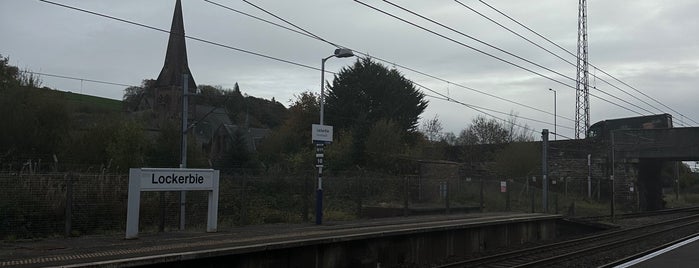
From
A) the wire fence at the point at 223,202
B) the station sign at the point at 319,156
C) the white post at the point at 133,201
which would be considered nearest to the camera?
the white post at the point at 133,201

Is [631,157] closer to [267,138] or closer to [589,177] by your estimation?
[589,177]

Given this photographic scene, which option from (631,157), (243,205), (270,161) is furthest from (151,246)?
(631,157)

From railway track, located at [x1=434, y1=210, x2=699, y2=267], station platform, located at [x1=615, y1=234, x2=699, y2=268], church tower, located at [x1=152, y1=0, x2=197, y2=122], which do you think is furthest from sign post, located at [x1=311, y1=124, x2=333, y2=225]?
church tower, located at [x1=152, y1=0, x2=197, y2=122]

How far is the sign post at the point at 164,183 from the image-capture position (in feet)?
45.3

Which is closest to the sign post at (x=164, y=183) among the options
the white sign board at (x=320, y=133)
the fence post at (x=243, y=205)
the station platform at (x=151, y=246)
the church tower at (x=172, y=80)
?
the station platform at (x=151, y=246)

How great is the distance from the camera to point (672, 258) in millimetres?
15734

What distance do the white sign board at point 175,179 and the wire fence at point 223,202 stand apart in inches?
88.6

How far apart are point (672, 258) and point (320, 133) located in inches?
442

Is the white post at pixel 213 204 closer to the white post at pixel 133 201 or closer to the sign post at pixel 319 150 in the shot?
the white post at pixel 133 201

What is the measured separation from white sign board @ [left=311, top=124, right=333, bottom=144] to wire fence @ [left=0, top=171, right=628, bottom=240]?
2.54 metres

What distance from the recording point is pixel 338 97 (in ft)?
186

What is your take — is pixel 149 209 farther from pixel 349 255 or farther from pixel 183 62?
pixel 183 62

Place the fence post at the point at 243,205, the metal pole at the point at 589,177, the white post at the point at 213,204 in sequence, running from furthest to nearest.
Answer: the metal pole at the point at 589,177 → the fence post at the point at 243,205 → the white post at the point at 213,204

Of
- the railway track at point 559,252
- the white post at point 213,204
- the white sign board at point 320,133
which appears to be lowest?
the railway track at point 559,252
